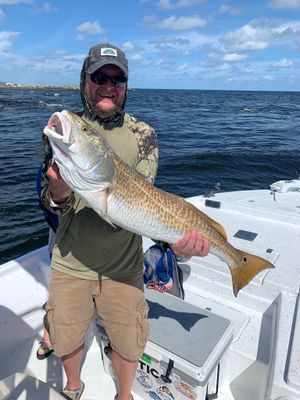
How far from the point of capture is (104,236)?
2.66 meters

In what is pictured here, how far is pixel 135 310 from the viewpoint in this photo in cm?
284

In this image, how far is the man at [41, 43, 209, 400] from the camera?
8.66 feet

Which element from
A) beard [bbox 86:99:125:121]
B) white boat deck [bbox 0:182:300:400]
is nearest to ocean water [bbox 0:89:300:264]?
white boat deck [bbox 0:182:300:400]

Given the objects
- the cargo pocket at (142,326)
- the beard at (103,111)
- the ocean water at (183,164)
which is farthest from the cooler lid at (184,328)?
the ocean water at (183,164)

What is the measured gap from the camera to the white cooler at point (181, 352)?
2844mm

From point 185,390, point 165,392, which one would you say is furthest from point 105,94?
point 165,392

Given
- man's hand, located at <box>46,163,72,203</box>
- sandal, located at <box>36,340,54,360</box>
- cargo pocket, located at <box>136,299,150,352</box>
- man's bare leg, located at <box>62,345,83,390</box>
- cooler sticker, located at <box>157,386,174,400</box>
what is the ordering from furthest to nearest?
sandal, located at <box>36,340,54,360</box>, cooler sticker, located at <box>157,386,174,400</box>, man's bare leg, located at <box>62,345,83,390</box>, cargo pocket, located at <box>136,299,150,352</box>, man's hand, located at <box>46,163,72,203</box>

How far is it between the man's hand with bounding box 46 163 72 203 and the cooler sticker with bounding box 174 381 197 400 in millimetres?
1916

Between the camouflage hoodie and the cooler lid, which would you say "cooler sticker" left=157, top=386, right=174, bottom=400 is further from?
the camouflage hoodie

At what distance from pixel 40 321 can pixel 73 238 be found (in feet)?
6.15

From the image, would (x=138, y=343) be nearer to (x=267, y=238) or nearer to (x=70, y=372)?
(x=70, y=372)

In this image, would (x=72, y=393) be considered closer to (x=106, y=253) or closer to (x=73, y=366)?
(x=73, y=366)

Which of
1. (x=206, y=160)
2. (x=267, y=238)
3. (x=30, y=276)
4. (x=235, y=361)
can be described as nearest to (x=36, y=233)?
(x=30, y=276)

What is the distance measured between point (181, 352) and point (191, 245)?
1.01m
